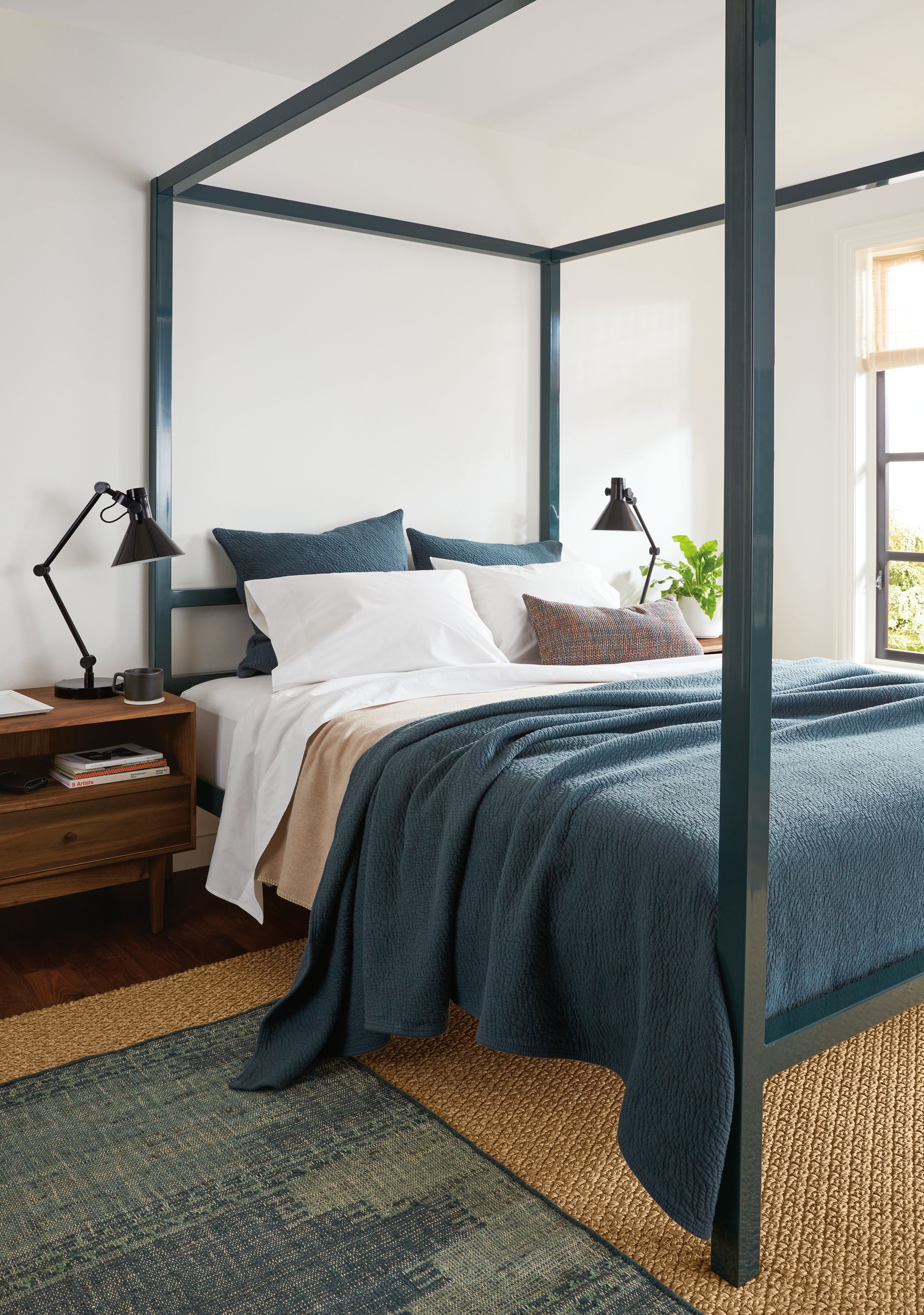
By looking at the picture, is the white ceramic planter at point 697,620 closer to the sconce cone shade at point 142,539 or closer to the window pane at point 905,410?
the window pane at point 905,410

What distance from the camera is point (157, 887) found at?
3.08 m

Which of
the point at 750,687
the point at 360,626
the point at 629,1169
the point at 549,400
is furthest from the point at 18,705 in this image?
the point at 549,400

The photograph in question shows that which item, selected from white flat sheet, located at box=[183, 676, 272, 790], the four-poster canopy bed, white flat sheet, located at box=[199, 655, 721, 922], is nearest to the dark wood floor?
white flat sheet, located at box=[199, 655, 721, 922]

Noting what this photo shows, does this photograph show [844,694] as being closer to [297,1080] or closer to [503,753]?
[503,753]

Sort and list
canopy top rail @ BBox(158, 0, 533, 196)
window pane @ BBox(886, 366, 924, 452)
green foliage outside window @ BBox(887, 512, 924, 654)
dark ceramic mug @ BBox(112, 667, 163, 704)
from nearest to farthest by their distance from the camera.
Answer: canopy top rail @ BBox(158, 0, 533, 196)
dark ceramic mug @ BBox(112, 667, 163, 704)
window pane @ BBox(886, 366, 924, 452)
green foliage outside window @ BBox(887, 512, 924, 654)

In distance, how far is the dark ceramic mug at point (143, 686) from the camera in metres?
3.05

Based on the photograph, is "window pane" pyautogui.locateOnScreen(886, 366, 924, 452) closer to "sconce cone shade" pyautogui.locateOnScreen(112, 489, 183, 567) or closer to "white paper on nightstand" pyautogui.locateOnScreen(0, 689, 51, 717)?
"sconce cone shade" pyautogui.locateOnScreen(112, 489, 183, 567)

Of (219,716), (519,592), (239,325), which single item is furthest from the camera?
(519,592)

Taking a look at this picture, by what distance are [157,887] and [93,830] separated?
11.6 inches

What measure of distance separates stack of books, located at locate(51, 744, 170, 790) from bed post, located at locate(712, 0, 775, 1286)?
1.86 m

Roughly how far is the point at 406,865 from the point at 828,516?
3566mm

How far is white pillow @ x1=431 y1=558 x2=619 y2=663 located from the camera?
3.74 meters

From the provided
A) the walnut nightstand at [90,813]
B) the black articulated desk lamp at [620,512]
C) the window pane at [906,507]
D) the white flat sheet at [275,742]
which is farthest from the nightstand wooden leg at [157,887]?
the window pane at [906,507]

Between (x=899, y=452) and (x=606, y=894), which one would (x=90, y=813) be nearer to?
(x=606, y=894)
